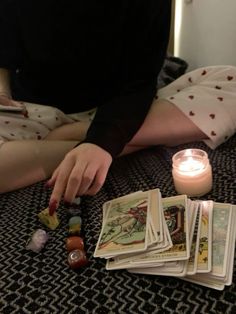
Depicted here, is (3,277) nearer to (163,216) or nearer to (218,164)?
(163,216)

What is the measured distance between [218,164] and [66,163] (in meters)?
0.44

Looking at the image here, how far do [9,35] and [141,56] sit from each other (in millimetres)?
432

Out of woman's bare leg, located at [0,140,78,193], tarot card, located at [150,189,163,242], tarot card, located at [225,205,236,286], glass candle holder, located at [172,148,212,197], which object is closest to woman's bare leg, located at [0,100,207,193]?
woman's bare leg, located at [0,140,78,193]

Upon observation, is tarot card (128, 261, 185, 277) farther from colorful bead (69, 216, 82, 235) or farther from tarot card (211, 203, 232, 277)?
colorful bead (69, 216, 82, 235)

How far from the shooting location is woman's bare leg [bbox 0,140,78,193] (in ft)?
3.35

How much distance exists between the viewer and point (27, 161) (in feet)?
3.40

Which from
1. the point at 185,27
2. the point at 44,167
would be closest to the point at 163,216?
the point at 44,167

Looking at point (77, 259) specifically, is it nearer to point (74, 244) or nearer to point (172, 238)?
point (74, 244)

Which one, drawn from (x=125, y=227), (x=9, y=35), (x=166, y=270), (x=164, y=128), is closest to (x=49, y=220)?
(x=125, y=227)

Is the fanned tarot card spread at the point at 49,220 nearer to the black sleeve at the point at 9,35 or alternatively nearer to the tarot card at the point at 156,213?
the tarot card at the point at 156,213

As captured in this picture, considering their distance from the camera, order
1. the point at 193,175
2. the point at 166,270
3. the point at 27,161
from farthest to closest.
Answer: the point at 27,161 < the point at 193,175 < the point at 166,270

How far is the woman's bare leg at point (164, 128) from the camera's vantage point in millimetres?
1093

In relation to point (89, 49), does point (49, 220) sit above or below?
below

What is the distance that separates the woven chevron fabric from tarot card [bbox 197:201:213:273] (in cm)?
4
